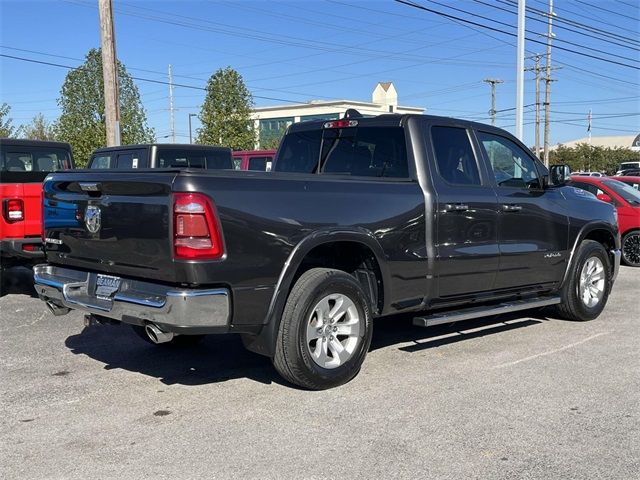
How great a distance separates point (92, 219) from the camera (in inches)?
191

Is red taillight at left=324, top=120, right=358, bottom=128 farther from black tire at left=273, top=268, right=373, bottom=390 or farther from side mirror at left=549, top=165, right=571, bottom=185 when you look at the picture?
side mirror at left=549, top=165, right=571, bottom=185

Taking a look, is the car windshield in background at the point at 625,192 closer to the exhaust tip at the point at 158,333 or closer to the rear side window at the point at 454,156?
the rear side window at the point at 454,156

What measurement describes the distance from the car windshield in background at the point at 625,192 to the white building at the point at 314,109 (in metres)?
50.6

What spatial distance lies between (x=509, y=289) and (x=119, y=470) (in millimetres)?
4115

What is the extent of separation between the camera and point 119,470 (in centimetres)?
362

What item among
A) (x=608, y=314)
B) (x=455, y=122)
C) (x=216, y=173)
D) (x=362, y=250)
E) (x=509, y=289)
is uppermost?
(x=455, y=122)

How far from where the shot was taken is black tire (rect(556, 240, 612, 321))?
7.23m

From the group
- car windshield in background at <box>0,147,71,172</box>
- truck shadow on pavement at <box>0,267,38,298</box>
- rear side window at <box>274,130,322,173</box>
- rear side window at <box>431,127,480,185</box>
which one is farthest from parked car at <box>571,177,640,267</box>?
truck shadow on pavement at <box>0,267,38,298</box>

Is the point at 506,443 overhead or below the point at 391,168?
below

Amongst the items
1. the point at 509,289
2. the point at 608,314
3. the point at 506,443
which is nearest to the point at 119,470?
the point at 506,443

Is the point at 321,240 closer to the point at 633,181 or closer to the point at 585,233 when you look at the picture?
the point at 585,233

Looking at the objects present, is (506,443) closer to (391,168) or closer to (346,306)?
(346,306)

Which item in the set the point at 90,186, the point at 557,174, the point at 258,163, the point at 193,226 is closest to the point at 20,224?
the point at 90,186

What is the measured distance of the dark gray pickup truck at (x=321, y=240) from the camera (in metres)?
4.32
